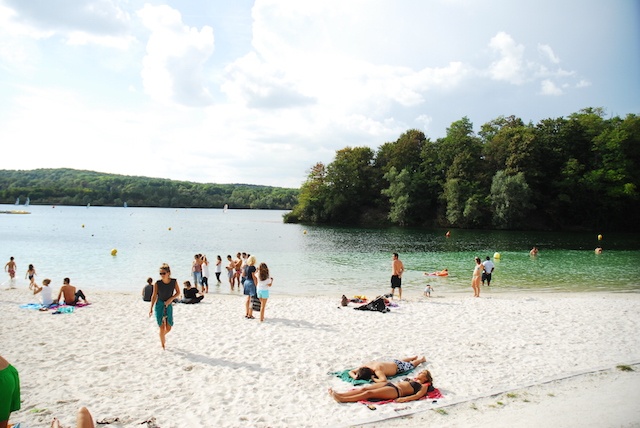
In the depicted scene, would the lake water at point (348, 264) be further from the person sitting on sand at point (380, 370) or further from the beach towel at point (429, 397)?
the beach towel at point (429, 397)

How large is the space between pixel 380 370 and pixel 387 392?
2.53 ft

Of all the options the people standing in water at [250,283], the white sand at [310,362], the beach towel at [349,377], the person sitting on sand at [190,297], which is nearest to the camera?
the white sand at [310,362]

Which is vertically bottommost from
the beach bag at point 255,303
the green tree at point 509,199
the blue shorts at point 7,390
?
the beach bag at point 255,303

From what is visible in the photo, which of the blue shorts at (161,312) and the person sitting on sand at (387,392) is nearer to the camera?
the person sitting on sand at (387,392)

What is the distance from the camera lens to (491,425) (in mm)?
5684

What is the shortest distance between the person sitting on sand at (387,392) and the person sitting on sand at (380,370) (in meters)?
0.40

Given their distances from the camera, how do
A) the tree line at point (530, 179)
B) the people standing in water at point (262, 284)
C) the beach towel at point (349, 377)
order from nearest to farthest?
the beach towel at point (349, 377) → the people standing in water at point (262, 284) → the tree line at point (530, 179)

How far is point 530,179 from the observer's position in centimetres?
6512

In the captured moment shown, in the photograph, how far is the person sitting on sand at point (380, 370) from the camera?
7254 millimetres

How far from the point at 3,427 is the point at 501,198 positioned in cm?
6617

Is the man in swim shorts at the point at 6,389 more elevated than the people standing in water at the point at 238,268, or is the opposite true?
the man in swim shorts at the point at 6,389

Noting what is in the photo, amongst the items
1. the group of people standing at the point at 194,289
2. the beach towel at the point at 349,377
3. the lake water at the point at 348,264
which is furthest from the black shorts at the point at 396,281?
the beach towel at the point at 349,377

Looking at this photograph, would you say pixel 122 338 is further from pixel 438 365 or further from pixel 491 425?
pixel 491 425

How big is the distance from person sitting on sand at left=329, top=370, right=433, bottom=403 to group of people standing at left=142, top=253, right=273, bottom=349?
14.3 ft
